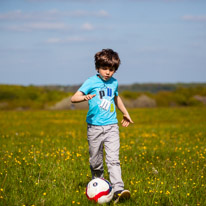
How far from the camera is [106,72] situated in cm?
561

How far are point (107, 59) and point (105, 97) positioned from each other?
64cm

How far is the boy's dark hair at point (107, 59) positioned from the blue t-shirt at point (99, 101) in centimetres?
27

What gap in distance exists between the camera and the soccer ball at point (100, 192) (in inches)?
197

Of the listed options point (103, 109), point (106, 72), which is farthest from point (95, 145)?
point (106, 72)

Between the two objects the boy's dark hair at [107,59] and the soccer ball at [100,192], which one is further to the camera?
the boy's dark hair at [107,59]

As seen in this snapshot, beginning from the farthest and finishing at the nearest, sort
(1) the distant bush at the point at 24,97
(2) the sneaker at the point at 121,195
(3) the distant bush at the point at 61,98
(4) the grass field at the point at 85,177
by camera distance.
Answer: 1. (3) the distant bush at the point at 61,98
2. (1) the distant bush at the point at 24,97
3. (4) the grass field at the point at 85,177
4. (2) the sneaker at the point at 121,195

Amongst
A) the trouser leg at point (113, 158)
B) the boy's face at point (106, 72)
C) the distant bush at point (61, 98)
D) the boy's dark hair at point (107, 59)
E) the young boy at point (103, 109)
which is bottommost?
the distant bush at point (61, 98)

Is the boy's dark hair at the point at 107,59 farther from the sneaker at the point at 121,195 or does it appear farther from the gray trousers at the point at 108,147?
the sneaker at the point at 121,195

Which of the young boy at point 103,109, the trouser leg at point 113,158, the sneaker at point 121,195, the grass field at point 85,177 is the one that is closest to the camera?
the sneaker at point 121,195

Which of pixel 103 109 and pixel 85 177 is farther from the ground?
pixel 103 109

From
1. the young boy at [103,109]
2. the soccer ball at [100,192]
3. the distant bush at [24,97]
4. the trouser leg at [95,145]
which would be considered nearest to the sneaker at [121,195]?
the soccer ball at [100,192]

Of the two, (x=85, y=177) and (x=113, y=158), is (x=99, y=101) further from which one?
(x=85, y=177)

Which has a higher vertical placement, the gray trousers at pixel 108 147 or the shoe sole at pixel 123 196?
the gray trousers at pixel 108 147

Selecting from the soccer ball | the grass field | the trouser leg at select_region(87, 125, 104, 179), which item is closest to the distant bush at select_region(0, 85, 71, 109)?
the grass field
